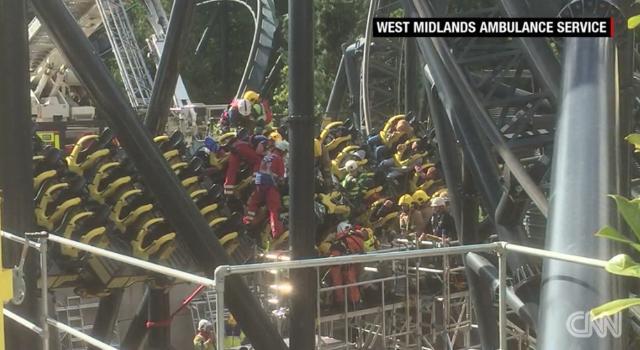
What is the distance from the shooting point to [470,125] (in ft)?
18.9

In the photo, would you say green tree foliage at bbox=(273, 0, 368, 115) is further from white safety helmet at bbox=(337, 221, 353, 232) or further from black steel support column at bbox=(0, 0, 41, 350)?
black steel support column at bbox=(0, 0, 41, 350)

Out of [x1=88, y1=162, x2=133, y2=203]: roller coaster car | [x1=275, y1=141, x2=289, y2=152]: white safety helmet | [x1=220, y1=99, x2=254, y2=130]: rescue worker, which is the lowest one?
[x1=88, y1=162, x2=133, y2=203]: roller coaster car

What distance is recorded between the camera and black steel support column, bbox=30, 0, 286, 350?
196 inches

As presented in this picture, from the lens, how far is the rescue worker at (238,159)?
7469mm

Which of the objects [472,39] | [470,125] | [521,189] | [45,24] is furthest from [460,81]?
[45,24]

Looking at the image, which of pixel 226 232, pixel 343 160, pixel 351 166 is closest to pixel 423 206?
pixel 351 166

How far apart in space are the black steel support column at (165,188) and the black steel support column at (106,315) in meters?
1.56

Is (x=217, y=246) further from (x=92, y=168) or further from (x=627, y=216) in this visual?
(x=627, y=216)

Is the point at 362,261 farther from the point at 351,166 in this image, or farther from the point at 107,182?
the point at 351,166

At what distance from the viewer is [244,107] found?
7887 mm

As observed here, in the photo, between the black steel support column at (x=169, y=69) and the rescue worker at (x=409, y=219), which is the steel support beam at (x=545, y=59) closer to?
the black steel support column at (x=169, y=69)

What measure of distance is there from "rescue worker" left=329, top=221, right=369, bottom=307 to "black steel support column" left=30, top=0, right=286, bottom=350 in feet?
4.17

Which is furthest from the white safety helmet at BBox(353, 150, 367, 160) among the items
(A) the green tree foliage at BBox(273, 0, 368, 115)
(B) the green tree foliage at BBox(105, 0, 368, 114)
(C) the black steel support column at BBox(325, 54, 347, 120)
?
(B) the green tree foliage at BBox(105, 0, 368, 114)

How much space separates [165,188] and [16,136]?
900 millimetres
